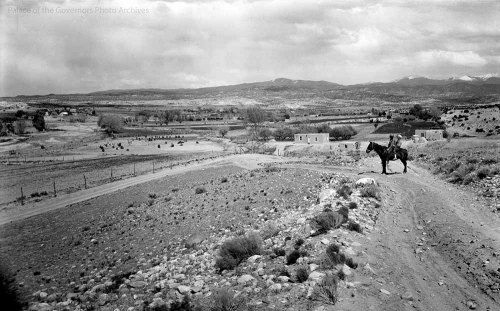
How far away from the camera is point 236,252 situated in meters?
13.7

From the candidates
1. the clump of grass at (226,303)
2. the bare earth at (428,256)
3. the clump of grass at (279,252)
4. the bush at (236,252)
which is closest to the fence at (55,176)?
the bush at (236,252)

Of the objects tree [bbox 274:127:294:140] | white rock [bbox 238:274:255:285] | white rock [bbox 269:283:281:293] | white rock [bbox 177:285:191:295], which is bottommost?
tree [bbox 274:127:294:140]

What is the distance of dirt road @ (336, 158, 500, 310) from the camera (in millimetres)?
9695

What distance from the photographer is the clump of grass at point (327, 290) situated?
9.41 m

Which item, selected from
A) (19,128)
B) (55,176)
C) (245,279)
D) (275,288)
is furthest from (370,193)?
(19,128)

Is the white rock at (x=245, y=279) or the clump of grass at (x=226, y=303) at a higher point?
the clump of grass at (x=226, y=303)

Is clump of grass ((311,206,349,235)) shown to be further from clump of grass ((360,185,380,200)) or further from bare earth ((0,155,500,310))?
clump of grass ((360,185,380,200))

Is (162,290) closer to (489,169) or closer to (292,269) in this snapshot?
(292,269)

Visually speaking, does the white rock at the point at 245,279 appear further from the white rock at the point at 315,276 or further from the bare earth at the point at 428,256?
the bare earth at the point at 428,256

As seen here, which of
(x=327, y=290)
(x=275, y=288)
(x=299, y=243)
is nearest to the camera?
(x=327, y=290)

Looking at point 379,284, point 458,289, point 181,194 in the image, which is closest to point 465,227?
point 458,289

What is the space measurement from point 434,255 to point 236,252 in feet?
21.3

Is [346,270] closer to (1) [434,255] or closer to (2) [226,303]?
(2) [226,303]

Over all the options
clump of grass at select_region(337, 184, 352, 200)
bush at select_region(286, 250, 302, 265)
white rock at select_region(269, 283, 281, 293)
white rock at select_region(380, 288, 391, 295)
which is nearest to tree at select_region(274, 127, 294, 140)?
clump of grass at select_region(337, 184, 352, 200)
